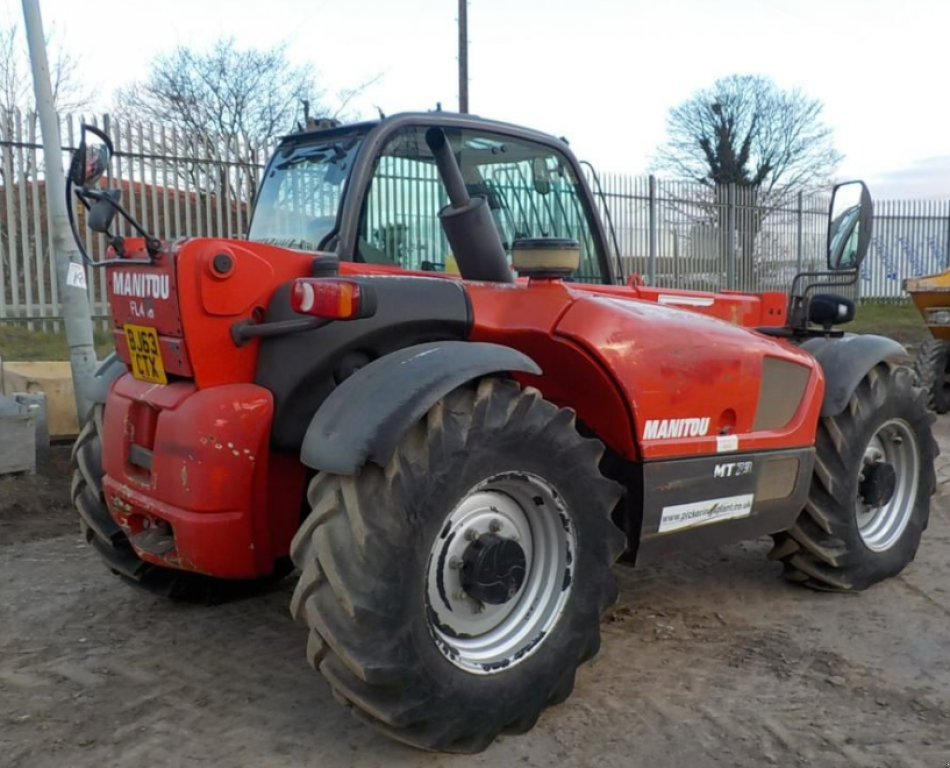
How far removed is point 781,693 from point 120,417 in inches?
96.6

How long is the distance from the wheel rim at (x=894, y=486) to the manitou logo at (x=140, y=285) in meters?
3.20

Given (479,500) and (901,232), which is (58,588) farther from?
(901,232)

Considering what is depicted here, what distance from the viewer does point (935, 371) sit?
10016 mm

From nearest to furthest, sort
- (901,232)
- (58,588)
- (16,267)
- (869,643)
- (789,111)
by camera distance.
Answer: (869,643)
(58,588)
(16,267)
(901,232)
(789,111)

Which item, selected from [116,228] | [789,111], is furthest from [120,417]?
[789,111]

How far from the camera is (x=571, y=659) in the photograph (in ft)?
10.2

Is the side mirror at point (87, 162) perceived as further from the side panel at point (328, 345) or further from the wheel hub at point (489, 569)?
the wheel hub at point (489, 569)

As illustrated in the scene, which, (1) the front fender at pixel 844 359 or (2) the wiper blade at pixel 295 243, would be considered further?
(1) the front fender at pixel 844 359

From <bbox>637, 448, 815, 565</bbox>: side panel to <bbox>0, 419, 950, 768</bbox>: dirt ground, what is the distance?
43 centimetres

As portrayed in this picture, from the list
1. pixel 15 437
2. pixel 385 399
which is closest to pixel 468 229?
pixel 385 399

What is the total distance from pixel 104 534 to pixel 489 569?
5.63 feet

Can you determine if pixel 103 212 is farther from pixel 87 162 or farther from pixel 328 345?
pixel 328 345

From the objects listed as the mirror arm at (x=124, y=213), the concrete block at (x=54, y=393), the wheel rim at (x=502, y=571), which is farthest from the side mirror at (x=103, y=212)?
the concrete block at (x=54, y=393)

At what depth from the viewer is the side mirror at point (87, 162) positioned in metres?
2.89
